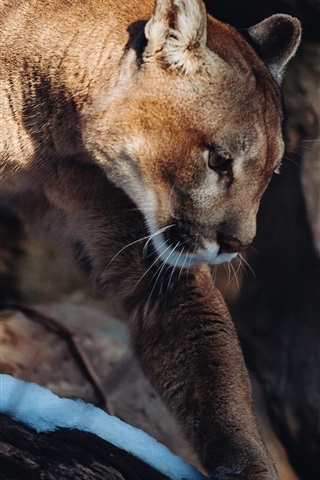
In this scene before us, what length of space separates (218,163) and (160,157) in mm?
175

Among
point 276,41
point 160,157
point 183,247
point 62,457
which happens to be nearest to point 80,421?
point 62,457

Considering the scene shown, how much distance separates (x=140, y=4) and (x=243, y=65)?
40cm

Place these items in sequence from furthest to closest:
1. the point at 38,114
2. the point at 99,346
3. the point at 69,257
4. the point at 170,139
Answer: the point at 99,346 < the point at 69,257 < the point at 38,114 < the point at 170,139

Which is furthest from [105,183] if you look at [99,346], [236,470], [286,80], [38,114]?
[99,346]

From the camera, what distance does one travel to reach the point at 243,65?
2.71 meters

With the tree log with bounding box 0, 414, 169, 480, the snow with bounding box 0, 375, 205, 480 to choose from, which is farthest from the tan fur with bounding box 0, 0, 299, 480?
the tree log with bounding box 0, 414, 169, 480

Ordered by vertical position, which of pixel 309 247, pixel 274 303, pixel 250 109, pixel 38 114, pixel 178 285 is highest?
pixel 250 109

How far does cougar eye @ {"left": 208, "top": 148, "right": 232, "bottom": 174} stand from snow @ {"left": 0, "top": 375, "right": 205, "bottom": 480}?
850 mm

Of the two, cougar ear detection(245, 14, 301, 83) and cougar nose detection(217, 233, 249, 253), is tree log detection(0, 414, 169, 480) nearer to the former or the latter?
cougar nose detection(217, 233, 249, 253)

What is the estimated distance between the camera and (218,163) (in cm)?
258

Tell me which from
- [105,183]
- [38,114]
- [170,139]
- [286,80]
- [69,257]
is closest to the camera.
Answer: [170,139]

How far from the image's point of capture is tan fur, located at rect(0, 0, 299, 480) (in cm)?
261

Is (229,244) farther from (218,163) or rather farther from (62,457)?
(62,457)

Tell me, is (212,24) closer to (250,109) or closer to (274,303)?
(250,109)
